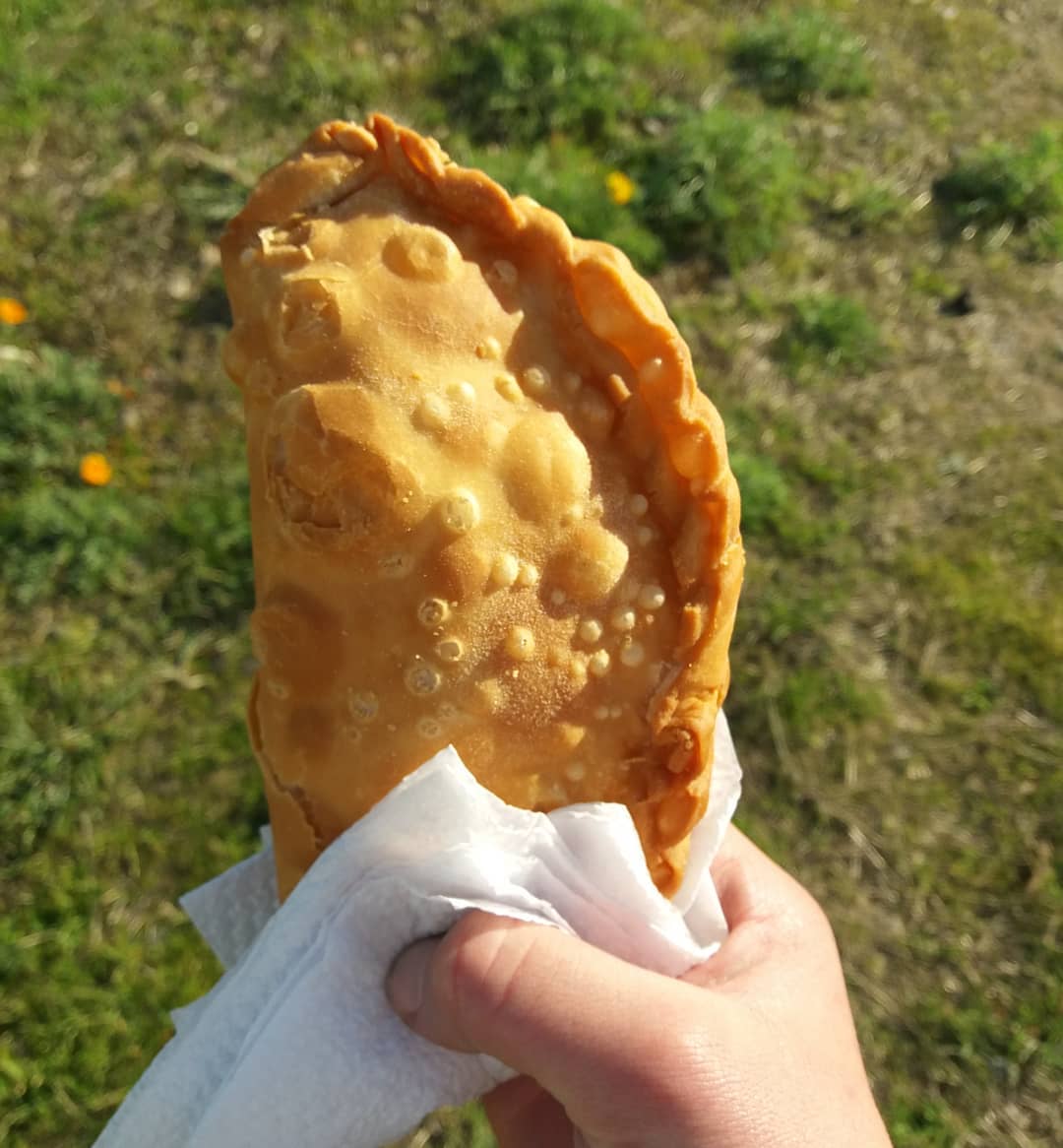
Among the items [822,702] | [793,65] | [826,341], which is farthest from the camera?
[793,65]

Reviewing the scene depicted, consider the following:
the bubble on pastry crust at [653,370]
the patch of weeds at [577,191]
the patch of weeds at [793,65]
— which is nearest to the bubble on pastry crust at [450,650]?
the bubble on pastry crust at [653,370]

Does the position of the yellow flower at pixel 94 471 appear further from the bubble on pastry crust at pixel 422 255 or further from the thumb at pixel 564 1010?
the thumb at pixel 564 1010

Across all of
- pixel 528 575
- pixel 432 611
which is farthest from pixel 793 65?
pixel 432 611

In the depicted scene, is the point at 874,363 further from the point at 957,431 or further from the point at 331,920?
the point at 331,920

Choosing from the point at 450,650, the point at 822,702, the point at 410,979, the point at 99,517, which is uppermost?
the point at 450,650

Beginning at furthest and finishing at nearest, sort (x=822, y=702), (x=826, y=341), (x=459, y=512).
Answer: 1. (x=826, y=341)
2. (x=822, y=702)
3. (x=459, y=512)

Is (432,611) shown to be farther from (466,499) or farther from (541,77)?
(541,77)

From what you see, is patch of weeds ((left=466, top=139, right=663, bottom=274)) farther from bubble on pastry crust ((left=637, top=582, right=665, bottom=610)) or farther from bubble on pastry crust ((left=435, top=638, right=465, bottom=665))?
bubble on pastry crust ((left=435, top=638, right=465, bottom=665))
